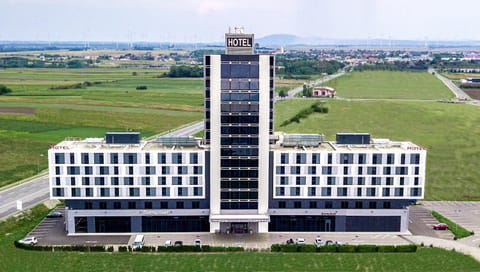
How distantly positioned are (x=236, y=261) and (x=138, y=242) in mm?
13952

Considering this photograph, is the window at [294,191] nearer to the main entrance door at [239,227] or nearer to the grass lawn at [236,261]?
the main entrance door at [239,227]

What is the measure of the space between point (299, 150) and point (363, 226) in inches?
Result: 552

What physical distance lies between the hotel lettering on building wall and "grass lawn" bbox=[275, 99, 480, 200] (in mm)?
24403

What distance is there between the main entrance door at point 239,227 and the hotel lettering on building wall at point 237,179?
138 mm

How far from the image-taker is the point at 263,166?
8050 cm

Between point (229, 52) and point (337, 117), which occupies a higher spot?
point (229, 52)

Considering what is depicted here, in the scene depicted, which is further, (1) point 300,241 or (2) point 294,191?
(2) point 294,191

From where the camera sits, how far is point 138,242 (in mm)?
75188

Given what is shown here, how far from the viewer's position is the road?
296ft

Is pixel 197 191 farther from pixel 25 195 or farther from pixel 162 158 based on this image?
pixel 25 195

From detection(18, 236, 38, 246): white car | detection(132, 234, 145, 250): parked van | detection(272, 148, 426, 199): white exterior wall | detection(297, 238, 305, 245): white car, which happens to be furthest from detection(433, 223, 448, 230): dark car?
detection(18, 236, 38, 246): white car

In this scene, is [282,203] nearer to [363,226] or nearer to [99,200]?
[363,226]

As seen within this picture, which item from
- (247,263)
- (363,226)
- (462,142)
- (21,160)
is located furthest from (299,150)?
(462,142)

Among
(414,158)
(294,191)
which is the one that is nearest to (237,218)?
(294,191)
